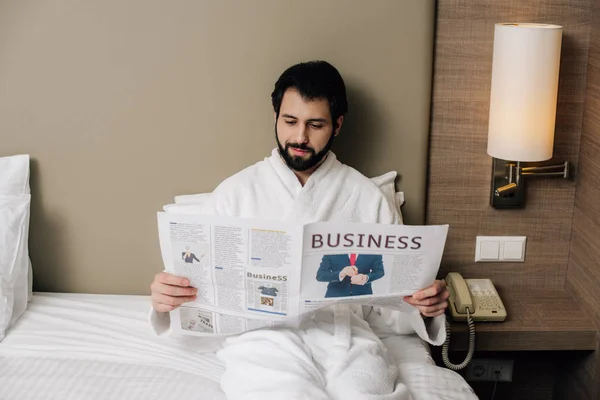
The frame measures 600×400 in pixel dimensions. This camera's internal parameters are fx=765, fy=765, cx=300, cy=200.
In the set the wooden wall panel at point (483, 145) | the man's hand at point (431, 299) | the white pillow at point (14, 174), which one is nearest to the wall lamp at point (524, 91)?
the wooden wall panel at point (483, 145)

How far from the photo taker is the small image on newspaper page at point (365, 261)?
175cm

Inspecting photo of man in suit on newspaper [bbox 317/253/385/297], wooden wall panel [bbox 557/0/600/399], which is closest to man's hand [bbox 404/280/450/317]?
photo of man in suit on newspaper [bbox 317/253/385/297]

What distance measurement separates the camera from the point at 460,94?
2.28 meters

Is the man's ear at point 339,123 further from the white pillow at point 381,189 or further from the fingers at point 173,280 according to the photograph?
the fingers at point 173,280

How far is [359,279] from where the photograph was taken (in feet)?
5.93

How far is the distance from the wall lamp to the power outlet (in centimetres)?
74

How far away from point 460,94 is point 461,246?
0.48 meters

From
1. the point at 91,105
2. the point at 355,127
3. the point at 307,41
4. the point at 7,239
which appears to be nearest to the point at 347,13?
the point at 307,41

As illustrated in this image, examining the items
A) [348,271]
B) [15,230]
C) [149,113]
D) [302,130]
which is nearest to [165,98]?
[149,113]

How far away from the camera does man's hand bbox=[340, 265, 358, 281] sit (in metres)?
1.79

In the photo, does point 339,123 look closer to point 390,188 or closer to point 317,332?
point 390,188

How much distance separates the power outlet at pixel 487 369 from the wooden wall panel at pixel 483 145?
277 millimetres

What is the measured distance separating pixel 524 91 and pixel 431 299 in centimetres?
64

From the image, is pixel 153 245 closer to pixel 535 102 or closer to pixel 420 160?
pixel 420 160
